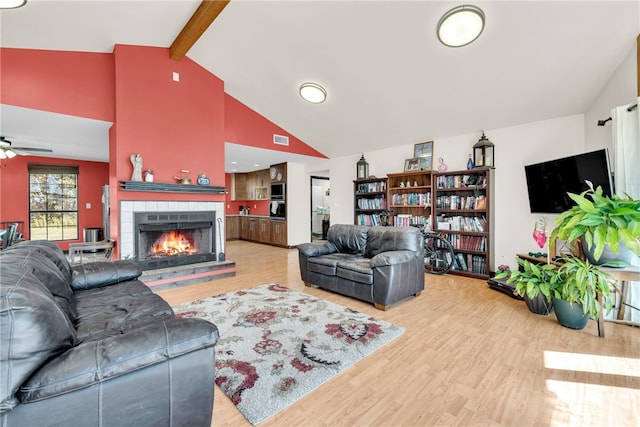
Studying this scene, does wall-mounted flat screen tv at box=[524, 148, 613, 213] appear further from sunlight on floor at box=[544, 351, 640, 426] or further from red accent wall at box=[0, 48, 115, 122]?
red accent wall at box=[0, 48, 115, 122]

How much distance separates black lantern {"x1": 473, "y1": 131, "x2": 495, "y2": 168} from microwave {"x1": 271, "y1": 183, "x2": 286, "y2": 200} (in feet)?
15.6

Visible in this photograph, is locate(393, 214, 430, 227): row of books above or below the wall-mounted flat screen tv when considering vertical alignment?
below

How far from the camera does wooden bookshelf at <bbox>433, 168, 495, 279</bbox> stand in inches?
179

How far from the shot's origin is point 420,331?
267cm

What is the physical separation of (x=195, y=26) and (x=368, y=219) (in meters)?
4.59

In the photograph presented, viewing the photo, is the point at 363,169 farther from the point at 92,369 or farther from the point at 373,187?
the point at 92,369

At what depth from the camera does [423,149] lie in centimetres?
543

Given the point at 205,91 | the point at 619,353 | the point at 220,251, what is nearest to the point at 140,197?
the point at 220,251

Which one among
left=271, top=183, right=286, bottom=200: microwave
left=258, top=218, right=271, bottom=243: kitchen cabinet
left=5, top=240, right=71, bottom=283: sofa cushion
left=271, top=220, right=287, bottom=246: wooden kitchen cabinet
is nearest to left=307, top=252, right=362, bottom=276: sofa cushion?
left=5, top=240, right=71, bottom=283: sofa cushion

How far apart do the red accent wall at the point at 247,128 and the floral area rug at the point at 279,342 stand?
3.24 metres

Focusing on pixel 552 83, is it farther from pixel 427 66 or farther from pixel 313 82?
pixel 313 82

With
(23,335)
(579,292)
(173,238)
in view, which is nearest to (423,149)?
(579,292)

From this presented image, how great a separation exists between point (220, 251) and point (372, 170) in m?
3.68

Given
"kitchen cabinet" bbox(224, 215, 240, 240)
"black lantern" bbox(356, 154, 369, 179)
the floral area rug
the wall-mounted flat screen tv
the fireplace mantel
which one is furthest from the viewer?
"kitchen cabinet" bbox(224, 215, 240, 240)
